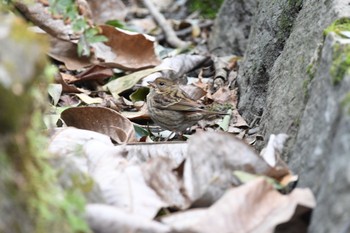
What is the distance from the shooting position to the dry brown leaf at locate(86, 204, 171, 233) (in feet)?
A: 8.69

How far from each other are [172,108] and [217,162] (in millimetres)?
2813

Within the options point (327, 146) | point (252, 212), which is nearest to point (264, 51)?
point (327, 146)

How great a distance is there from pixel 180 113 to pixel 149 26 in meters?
3.85

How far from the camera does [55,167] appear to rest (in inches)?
107

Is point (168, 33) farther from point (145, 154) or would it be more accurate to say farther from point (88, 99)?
point (145, 154)

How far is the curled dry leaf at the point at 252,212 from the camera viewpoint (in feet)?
8.73

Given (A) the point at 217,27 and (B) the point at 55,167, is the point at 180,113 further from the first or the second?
(B) the point at 55,167

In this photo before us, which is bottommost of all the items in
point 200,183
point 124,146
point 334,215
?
point 124,146

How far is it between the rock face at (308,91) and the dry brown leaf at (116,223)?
62 centimetres

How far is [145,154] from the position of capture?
3.84m

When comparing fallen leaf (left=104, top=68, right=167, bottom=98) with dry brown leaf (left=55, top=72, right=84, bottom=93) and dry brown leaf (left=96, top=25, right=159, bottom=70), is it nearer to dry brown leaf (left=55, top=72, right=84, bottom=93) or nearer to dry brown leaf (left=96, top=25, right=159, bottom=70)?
dry brown leaf (left=96, top=25, right=159, bottom=70)

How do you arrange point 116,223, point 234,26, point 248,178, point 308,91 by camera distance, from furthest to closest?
point 234,26 → point 308,91 → point 248,178 → point 116,223

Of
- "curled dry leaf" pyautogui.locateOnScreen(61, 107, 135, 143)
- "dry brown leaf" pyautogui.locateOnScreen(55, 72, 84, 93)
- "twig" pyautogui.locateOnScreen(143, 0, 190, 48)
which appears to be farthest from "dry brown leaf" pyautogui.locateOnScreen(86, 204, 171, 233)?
"twig" pyautogui.locateOnScreen(143, 0, 190, 48)

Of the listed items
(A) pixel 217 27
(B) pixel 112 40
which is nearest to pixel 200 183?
(B) pixel 112 40
